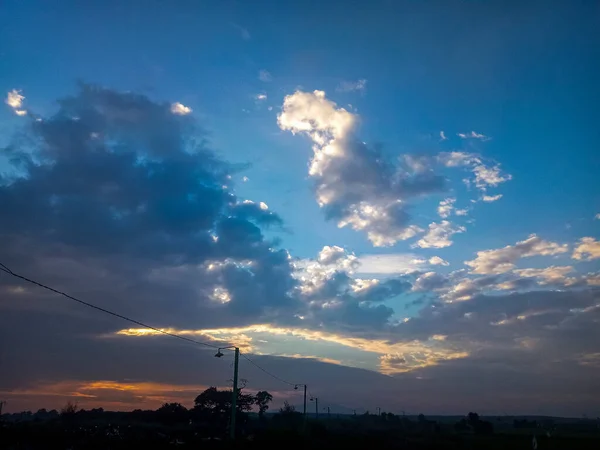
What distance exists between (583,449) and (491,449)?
9.31m

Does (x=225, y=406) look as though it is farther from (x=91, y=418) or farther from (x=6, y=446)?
(x=6, y=446)

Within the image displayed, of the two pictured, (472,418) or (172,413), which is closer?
(172,413)

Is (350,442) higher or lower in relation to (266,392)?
lower

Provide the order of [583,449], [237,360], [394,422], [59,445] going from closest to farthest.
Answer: [59,445], [237,360], [583,449], [394,422]

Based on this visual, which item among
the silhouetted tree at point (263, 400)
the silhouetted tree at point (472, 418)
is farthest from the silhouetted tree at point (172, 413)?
the silhouetted tree at point (472, 418)

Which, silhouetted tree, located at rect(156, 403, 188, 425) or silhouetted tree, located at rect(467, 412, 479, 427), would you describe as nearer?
silhouetted tree, located at rect(156, 403, 188, 425)

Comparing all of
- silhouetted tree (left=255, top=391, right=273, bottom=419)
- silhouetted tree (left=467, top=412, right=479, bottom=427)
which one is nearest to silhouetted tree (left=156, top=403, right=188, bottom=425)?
silhouetted tree (left=255, top=391, right=273, bottom=419)

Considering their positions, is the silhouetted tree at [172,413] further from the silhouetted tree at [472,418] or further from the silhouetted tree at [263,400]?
the silhouetted tree at [472,418]

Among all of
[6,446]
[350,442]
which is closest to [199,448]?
[6,446]

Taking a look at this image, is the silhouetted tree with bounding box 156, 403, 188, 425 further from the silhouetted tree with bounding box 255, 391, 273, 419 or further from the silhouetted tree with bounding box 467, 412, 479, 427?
the silhouetted tree with bounding box 467, 412, 479, 427

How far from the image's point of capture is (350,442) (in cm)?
5972

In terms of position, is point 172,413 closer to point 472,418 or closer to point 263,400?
point 263,400

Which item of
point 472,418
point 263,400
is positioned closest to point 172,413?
point 263,400

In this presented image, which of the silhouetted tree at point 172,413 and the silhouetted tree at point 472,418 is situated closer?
the silhouetted tree at point 172,413
